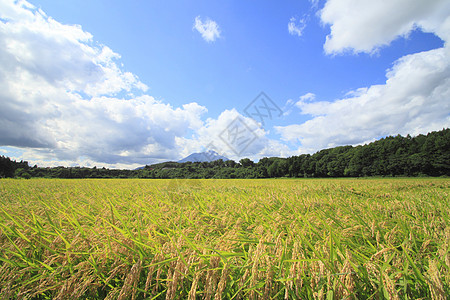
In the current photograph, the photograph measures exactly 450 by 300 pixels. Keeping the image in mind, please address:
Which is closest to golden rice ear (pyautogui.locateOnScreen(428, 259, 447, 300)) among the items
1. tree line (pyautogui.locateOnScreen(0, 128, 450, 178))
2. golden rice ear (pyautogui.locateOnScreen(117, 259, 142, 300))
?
golden rice ear (pyautogui.locateOnScreen(117, 259, 142, 300))

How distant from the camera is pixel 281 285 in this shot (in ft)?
3.59

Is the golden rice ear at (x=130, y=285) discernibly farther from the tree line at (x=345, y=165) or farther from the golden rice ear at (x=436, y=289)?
the tree line at (x=345, y=165)

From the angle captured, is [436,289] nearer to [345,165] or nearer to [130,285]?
[130,285]

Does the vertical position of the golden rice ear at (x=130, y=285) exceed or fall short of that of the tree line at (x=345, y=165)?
it falls short

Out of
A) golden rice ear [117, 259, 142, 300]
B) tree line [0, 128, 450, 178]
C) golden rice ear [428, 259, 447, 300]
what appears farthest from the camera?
tree line [0, 128, 450, 178]

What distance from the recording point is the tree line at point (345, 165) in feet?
147

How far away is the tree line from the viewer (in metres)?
44.8

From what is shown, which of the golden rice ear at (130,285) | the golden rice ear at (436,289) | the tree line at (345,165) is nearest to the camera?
the golden rice ear at (436,289)

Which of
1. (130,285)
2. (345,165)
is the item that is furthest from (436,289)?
(345,165)

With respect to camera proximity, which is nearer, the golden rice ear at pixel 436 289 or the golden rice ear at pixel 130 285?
the golden rice ear at pixel 436 289

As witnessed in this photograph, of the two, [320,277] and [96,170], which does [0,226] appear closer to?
[320,277]

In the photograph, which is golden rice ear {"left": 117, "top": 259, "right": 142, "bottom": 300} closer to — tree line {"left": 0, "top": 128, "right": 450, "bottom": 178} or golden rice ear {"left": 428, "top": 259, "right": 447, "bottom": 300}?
golden rice ear {"left": 428, "top": 259, "right": 447, "bottom": 300}

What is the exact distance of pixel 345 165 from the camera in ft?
227

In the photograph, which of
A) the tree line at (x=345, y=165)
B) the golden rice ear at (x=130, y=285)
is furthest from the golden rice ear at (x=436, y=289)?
the tree line at (x=345, y=165)
